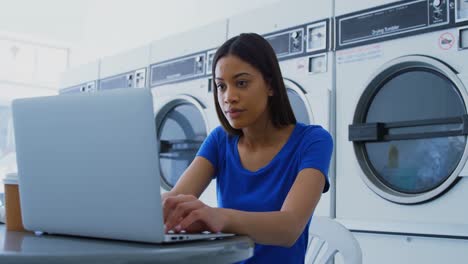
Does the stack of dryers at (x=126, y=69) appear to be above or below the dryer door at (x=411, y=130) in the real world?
above

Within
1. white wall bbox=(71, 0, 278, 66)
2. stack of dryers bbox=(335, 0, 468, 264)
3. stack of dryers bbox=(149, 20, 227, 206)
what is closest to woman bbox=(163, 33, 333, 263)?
stack of dryers bbox=(335, 0, 468, 264)

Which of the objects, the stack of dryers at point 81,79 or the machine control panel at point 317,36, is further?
the stack of dryers at point 81,79

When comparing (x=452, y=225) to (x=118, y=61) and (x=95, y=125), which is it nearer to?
(x=95, y=125)

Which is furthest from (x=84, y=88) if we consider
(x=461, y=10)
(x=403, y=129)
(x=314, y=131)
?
(x=314, y=131)

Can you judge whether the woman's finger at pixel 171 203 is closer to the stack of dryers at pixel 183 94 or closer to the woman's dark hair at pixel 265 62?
the woman's dark hair at pixel 265 62

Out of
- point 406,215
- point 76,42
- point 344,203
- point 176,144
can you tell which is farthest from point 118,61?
point 406,215

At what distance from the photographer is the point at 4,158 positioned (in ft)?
15.5

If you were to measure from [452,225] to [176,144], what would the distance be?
5.74 feet

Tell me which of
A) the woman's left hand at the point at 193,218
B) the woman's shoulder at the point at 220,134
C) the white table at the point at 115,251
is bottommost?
the white table at the point at 115,251

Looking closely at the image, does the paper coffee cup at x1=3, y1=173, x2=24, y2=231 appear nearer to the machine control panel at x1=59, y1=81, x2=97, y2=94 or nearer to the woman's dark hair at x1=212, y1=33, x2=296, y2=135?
the woman's dark hair at x1=212, y1=33, x2=296, y2=135

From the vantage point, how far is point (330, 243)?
3.90 feet

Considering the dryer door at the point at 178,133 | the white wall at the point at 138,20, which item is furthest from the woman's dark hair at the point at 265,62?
the white wall at the point at 138,20

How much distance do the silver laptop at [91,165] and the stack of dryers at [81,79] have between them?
122 inches

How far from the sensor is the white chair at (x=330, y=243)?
1125 millimetres
